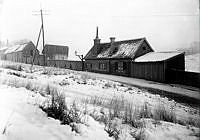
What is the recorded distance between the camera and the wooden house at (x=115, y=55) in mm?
17062

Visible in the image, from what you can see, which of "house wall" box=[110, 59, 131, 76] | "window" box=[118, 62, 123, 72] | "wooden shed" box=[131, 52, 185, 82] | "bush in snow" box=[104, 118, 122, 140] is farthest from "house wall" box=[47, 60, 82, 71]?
"bush in snow" box=[104, 118, 122, 140]

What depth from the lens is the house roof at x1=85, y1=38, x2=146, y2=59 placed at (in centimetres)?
1731

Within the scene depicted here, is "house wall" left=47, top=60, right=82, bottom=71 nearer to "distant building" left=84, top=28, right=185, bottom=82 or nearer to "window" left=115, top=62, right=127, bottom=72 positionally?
"distant building" left=84, top=28, right=185, bottom=82

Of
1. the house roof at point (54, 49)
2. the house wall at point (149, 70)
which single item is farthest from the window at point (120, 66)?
the house roof at point (54, 49)

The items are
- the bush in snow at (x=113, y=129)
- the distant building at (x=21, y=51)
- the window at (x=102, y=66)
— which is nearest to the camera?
the bush in snow at (x=113, y=129)

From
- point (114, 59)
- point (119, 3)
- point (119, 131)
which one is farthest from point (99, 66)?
point (119, 131)

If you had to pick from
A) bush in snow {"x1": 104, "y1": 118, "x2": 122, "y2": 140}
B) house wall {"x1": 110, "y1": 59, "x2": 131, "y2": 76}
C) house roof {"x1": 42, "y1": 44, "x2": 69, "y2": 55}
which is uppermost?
house roof {"x1": 42, "y1": 44, "x2": 69, "y2": 55}

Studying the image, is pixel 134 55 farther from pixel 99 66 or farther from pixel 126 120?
pixel 126 120

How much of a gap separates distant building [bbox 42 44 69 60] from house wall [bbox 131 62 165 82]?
26.3m

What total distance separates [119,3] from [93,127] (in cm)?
306

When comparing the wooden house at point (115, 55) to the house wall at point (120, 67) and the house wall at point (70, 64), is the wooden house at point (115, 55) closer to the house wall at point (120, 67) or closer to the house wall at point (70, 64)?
the house wall at point (120, 67)

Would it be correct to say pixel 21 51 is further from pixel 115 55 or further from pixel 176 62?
pixel 176 62

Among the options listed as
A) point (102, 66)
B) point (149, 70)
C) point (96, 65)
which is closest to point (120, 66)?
point (102, 66)

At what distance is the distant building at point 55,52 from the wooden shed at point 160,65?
89.1 ft
